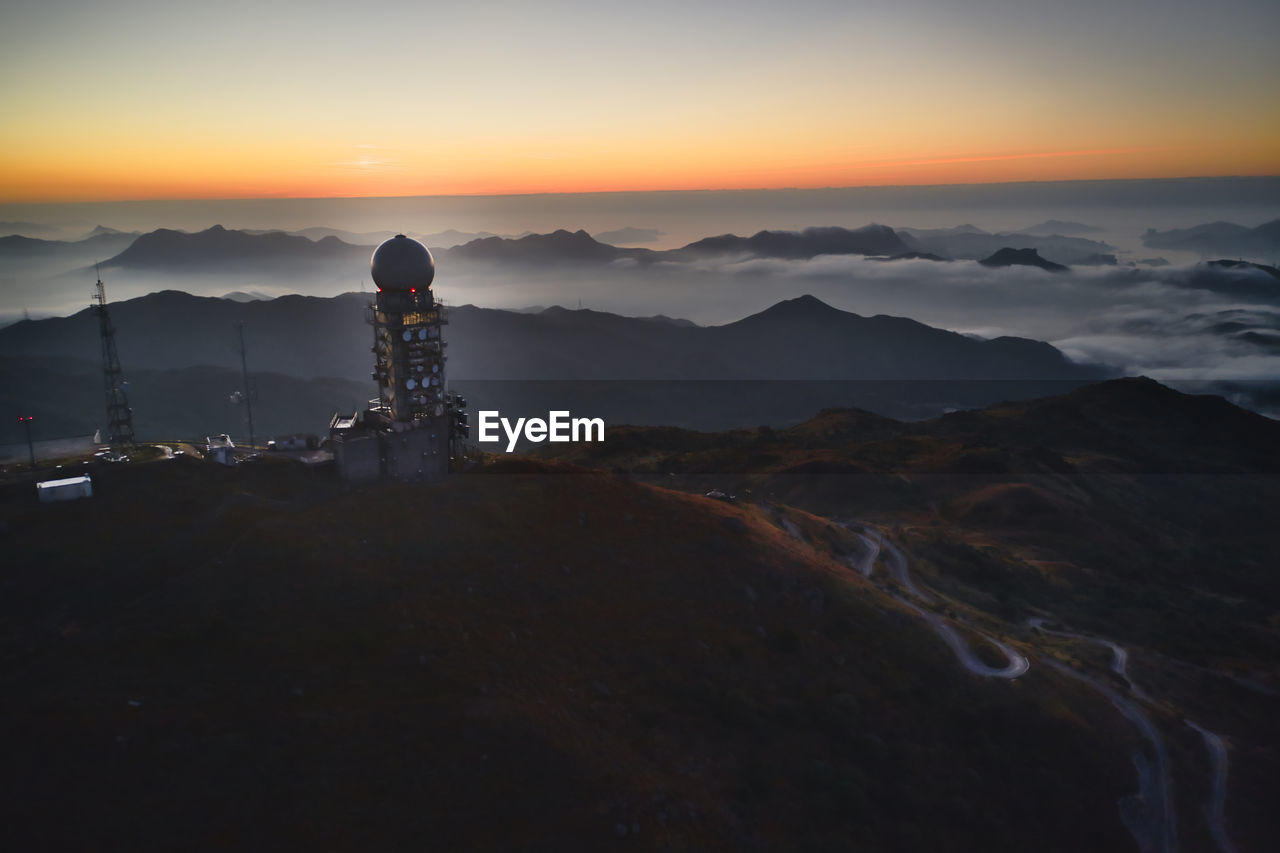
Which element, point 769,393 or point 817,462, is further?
point 769,393

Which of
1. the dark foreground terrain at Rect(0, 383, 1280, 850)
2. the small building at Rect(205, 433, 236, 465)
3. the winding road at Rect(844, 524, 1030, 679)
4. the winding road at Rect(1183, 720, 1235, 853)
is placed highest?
the small building at Rect(205, 433, 236, 465)

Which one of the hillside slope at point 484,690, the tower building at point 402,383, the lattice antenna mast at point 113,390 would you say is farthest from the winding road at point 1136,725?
the lattice antenna mast at point 113,390

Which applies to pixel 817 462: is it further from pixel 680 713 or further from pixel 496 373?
pixel 496 373

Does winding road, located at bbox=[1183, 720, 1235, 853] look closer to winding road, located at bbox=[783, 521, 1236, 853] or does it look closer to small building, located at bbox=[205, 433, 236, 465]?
winding road, located at bbox=[783, 521, 1236, 853]

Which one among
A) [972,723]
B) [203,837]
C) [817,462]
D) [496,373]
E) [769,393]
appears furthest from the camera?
[496,373]

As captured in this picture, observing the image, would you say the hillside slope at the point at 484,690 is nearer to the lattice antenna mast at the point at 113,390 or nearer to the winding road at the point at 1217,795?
the winding road at the point at 1217,795

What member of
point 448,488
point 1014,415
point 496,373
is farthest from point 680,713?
point 496,373

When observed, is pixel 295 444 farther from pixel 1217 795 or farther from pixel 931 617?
pixel 1217 795

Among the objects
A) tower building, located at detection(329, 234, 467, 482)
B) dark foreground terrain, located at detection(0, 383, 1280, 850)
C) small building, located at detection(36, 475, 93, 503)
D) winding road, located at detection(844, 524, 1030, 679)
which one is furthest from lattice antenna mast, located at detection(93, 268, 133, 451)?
winding road, located at detection(844, 524, 1030, 679)
